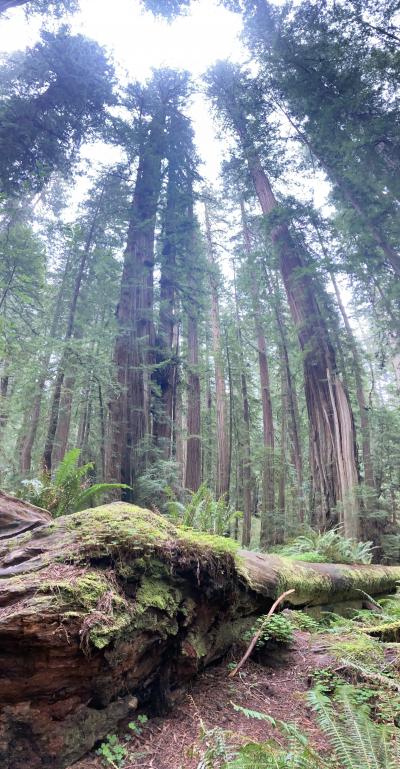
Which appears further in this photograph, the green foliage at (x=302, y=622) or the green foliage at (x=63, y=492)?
the green foliage at (x=63, y=492)

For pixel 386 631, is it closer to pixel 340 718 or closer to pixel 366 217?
pixel 340 718

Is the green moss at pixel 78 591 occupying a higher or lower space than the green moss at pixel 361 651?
higher

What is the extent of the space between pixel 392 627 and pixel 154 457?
6.11 meters

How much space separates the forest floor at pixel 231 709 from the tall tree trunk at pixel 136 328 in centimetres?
546

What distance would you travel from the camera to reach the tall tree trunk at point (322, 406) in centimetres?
795

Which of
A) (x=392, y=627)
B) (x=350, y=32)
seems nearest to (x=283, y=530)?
(x=392, y=627)

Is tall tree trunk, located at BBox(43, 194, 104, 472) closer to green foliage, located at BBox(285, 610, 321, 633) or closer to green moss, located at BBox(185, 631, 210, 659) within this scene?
green foliage, located at BBox(285, 610, 321, 633)

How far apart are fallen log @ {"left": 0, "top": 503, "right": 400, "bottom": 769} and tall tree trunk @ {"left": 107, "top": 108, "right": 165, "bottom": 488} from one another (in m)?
5.55

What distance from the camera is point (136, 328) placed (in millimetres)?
9742

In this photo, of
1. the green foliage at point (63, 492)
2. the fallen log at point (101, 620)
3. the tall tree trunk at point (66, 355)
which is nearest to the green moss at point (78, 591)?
the fallen log at point (101, 620)

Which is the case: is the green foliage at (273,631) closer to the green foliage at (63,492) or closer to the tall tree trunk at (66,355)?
the green foliage at (63,492)

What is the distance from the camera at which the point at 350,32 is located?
802cm

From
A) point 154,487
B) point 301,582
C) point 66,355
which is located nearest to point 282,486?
point 154,487

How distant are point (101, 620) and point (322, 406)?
7.80m
